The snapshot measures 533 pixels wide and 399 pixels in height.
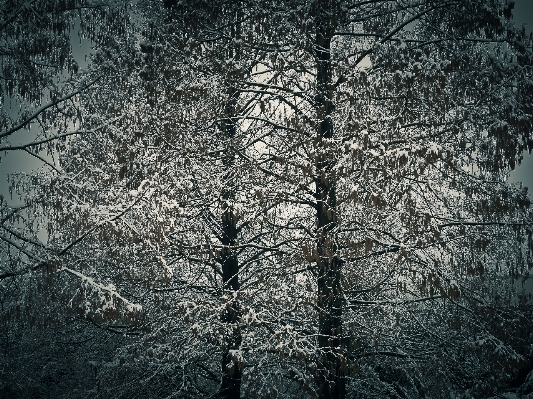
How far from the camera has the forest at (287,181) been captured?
16.6ft

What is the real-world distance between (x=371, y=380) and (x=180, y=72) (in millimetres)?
5546

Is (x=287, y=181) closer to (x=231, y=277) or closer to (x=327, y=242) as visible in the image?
(x=327, y=242)

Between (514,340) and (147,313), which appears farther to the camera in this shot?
(147,313)

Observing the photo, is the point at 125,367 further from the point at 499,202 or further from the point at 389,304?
the point at 499,202

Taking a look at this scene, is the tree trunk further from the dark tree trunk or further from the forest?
the dark tree trunk

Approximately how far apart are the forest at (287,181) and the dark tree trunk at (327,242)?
0.14 ft

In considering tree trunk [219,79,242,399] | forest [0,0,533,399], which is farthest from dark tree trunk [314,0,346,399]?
tree trunk [219,79,242,399]

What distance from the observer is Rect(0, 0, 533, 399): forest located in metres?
5.07

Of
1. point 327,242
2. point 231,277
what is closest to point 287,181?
point 327,242

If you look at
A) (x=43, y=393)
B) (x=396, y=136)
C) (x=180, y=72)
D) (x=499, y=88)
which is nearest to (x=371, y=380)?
(x=396, y=136)

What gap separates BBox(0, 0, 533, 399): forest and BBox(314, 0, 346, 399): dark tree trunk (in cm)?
4

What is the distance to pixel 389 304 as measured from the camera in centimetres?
627

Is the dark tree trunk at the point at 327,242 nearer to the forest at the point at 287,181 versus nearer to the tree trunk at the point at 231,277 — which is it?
the forest at the point at 287,181

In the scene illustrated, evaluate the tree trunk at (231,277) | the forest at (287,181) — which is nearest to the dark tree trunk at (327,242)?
the forest at (287,181)
